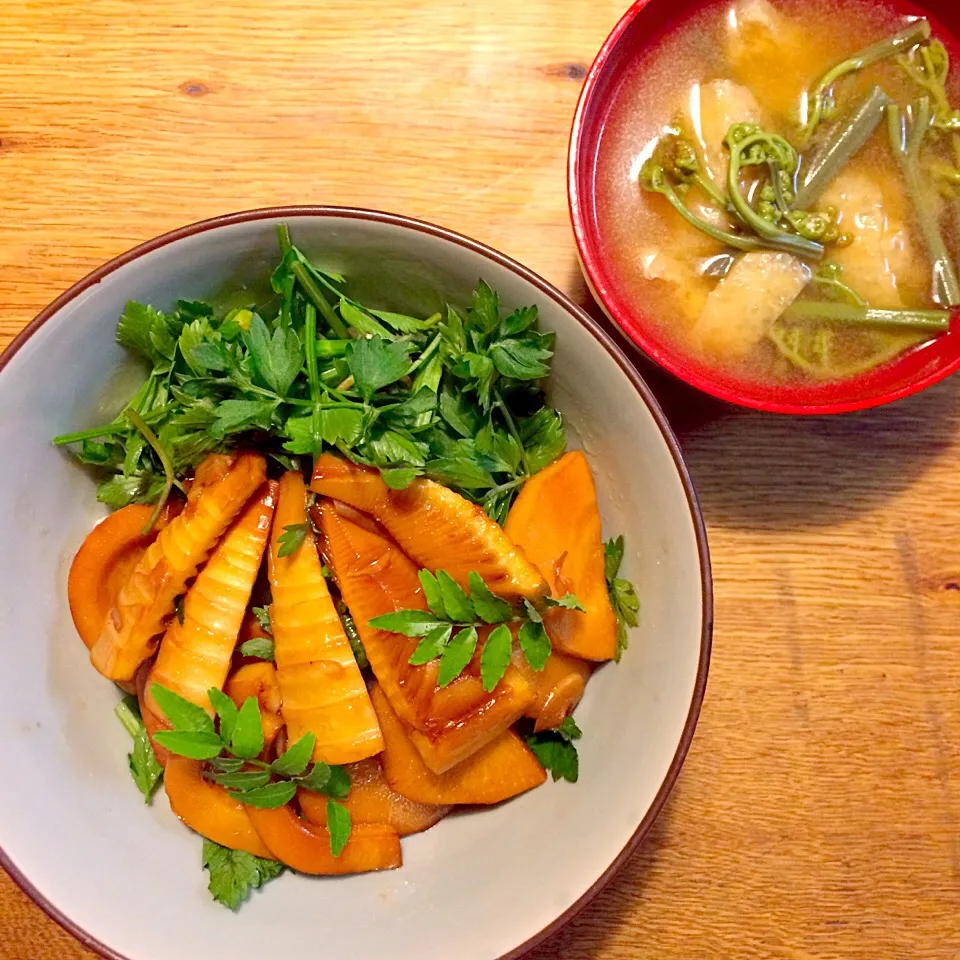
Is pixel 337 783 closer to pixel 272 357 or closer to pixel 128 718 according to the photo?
pixel 128 718

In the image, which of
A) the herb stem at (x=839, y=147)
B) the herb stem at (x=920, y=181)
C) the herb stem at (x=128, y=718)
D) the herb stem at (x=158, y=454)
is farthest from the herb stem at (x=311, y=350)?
the herb stem at (x=920, y=181)

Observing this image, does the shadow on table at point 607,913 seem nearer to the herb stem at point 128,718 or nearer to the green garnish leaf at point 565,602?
the green garnish leaf at point 565,602

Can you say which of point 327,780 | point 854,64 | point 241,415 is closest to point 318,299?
point 241,415

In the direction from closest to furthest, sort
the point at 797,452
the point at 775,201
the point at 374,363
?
the point at 374,363
the point at 775,201
the point at 797,452

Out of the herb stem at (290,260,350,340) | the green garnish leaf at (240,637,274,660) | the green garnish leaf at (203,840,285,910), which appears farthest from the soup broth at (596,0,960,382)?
the green garnish leaf at (203,840,285,910)

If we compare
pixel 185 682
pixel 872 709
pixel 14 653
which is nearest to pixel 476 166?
pixel 185 682

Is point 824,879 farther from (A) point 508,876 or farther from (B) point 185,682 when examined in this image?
(B) point 185,682

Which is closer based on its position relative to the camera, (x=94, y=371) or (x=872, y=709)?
(x=94, y=371)

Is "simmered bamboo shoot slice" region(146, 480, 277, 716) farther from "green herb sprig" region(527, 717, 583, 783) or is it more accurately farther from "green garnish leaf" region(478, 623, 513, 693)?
"green herb sprig" region(527, 717, 583, 783)
